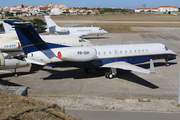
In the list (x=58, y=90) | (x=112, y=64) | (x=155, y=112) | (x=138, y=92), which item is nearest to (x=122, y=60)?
(x=112, y=64)

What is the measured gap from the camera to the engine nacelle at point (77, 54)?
56.4 feet

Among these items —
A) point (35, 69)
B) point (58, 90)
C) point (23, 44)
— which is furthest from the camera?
point (35, 69)

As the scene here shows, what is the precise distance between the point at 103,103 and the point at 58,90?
4220 millimetres

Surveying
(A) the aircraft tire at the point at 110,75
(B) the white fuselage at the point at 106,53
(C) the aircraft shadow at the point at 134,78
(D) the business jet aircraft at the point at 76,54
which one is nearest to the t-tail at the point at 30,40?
(D) the business jet aircraft at the point at 76,54

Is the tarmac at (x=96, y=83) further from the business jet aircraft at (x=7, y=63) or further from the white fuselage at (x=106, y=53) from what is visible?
the white fuselage at (x=106, y=53)

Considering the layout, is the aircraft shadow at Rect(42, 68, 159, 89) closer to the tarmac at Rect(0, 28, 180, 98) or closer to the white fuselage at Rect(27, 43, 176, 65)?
the tarmac at Rect(0, 28, 180, 98)

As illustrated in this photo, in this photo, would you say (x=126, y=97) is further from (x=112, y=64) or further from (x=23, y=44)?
(x=23, y=44)

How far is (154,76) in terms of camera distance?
19.8 metres

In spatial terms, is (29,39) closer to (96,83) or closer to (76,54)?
(76,54)

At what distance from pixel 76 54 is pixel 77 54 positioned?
0.08 metres

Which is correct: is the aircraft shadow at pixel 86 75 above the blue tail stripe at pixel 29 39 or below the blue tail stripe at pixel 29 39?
below

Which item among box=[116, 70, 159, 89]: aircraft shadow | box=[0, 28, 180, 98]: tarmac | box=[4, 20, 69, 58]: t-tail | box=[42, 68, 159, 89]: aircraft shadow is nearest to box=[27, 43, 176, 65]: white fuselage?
box=[4, 20, 69, 58]: t-tail

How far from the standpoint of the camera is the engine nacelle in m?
17.2

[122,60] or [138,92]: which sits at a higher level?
[122,60]
